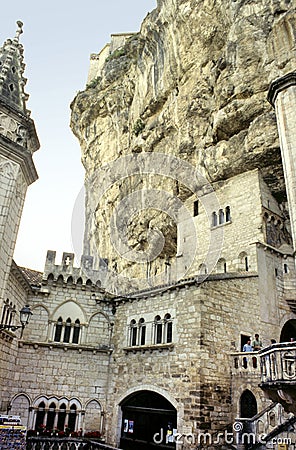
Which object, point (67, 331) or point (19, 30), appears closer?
point (19, 30)

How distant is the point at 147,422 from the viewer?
15523 millimetres

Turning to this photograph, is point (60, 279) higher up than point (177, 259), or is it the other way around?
point (177, 259)

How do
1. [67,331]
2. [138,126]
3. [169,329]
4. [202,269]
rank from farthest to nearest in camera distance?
[138,126], [202,269], [67,331], [169,329]

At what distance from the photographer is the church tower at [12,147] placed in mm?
10430

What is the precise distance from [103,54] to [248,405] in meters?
42.7

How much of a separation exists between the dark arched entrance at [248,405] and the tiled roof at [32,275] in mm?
10266

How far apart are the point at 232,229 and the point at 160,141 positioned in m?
7.85

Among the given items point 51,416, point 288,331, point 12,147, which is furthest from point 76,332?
point 288,331

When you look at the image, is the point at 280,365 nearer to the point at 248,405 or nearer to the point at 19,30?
the point at 248,405

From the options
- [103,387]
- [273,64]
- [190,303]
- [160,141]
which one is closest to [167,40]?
[160,141]

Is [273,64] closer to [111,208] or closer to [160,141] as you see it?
[160,141]

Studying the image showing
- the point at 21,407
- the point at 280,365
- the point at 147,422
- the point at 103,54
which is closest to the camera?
the point at 280,365
